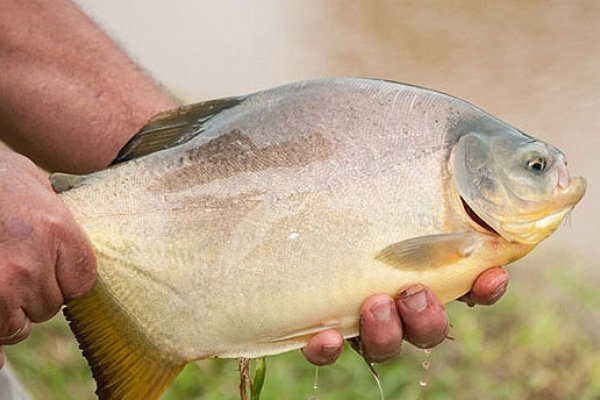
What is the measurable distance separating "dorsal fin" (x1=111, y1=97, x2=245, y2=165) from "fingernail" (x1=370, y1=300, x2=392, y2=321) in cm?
42

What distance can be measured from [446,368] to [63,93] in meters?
1.73

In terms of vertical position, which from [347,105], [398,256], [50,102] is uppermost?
[347,105]

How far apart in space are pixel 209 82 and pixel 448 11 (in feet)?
5.74

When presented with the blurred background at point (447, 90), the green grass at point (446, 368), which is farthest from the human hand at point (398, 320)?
the green grass at point (446, 368)

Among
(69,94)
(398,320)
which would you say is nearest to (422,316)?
(398,320)

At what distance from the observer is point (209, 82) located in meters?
7.65

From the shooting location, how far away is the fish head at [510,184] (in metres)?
2.01

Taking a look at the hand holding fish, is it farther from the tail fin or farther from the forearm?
the forearm

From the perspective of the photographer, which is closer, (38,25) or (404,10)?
(38,25)

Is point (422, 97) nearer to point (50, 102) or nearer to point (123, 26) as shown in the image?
point (50, 102)

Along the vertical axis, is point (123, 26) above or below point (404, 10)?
below

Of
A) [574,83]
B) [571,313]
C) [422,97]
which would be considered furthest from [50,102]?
[574,83]

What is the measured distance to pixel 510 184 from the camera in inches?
79.8

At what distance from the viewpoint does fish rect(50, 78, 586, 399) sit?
197 centimetres
